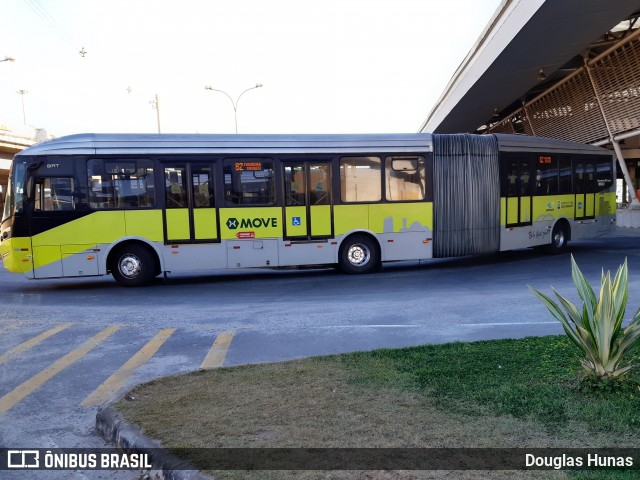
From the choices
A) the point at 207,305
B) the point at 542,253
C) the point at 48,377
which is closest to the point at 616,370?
the point at 48,377

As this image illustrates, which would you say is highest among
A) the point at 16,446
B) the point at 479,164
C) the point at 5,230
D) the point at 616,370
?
the point at 479,164

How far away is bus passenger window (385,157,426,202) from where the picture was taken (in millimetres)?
14320

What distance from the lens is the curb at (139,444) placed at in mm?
3684

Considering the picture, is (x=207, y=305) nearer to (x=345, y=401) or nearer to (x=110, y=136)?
(x=110, y=136)

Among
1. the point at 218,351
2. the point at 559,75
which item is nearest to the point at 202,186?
the point at 218,351

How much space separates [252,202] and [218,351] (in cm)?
674

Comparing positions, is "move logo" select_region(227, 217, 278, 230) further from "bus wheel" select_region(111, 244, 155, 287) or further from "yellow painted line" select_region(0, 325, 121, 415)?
"yellow painted line" select_region(0, 325, 121, 415)

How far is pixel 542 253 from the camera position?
1772cm

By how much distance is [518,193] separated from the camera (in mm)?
15734

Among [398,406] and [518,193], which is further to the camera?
[518,193]

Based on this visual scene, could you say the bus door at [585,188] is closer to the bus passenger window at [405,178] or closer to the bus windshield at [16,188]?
the bus passenger window at [405,178]

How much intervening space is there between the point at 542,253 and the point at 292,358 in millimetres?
13258

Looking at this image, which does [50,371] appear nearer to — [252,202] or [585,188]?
[252,202]

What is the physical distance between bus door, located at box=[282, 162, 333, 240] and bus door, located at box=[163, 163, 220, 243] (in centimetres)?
177
